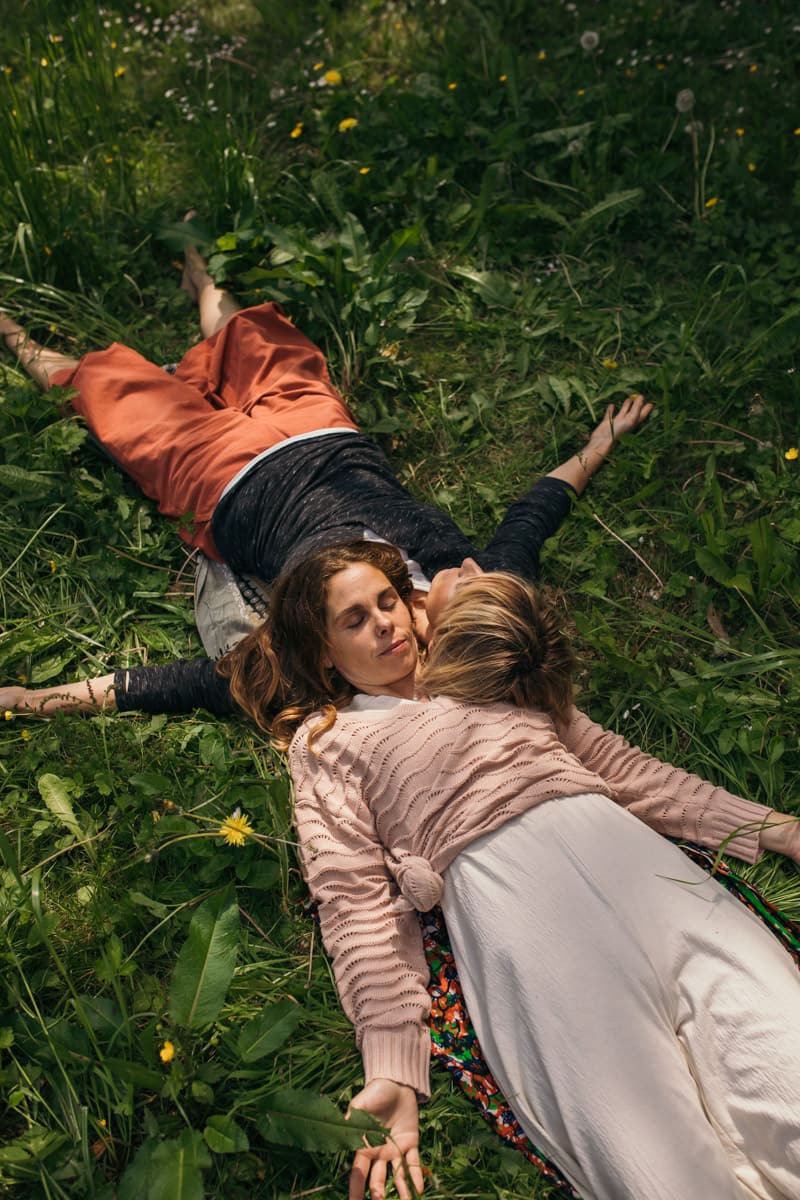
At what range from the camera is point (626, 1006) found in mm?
2113

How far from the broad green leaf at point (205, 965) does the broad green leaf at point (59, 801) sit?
619mm

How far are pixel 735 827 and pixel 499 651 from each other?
0.80 m

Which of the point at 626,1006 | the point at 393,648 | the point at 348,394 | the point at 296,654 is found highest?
the point at 348,394

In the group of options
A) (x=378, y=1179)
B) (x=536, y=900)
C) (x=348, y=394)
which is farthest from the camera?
(x=348, y=394)

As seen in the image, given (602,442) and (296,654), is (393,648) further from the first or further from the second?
(602,442)

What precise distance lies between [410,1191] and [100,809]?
131 cm

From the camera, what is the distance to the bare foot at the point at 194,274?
12.3 ft

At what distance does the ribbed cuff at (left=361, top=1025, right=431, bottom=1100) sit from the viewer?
226 centimetres

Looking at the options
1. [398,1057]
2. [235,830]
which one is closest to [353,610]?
[235,830]

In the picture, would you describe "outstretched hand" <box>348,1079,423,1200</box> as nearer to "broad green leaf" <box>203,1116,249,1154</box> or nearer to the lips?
"broad green leaf" <box>203,1116,249,1154</box>

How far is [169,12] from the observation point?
4.58 m

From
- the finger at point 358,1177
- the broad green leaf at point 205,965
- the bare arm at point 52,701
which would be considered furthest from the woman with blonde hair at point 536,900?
the bare arm at point 52,701

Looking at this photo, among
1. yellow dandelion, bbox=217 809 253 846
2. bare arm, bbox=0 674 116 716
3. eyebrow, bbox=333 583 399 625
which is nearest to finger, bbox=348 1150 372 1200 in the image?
yellow dandelion, bbox=217 809 253 846

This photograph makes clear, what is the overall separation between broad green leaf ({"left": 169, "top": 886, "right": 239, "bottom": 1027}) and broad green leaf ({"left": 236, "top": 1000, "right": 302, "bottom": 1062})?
0.32ft
